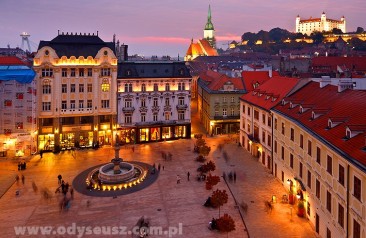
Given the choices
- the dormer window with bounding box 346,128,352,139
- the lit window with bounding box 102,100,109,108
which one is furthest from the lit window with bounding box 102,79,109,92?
the dormer window with bounding box 346,128,352,139

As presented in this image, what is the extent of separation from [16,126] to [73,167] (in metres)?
14.7

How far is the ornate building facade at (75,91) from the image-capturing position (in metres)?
59.9

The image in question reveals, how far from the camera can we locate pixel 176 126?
228ft

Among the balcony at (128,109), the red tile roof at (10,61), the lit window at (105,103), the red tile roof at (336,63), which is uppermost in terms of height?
the red tile roof at (336,63)

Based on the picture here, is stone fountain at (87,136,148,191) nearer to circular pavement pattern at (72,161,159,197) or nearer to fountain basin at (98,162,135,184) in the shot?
fountain basin at (98,162,135,184)

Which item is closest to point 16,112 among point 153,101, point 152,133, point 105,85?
point 105,85

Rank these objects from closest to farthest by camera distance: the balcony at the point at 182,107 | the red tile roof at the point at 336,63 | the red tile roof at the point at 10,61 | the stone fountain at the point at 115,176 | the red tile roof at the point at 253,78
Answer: the stone fountain at the point at 115,176, the red tile roof at the point at 10,61, the balcony at the point at 182,107, the red tile roof at the point at 253,78, the red tile roof at the point at 336,63

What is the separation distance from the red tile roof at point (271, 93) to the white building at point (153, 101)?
1521 cm

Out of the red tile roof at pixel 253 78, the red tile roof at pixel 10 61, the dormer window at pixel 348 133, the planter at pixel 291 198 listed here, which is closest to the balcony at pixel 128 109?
the red tile roof at pixel 10 61

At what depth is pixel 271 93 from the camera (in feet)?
173

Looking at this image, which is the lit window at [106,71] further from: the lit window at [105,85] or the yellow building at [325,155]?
the yellow building at [325,155]

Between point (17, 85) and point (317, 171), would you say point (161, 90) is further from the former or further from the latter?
point (317, 171)

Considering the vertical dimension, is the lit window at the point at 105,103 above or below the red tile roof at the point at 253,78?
below

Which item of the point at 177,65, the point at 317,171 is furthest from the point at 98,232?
the point at 177,65
